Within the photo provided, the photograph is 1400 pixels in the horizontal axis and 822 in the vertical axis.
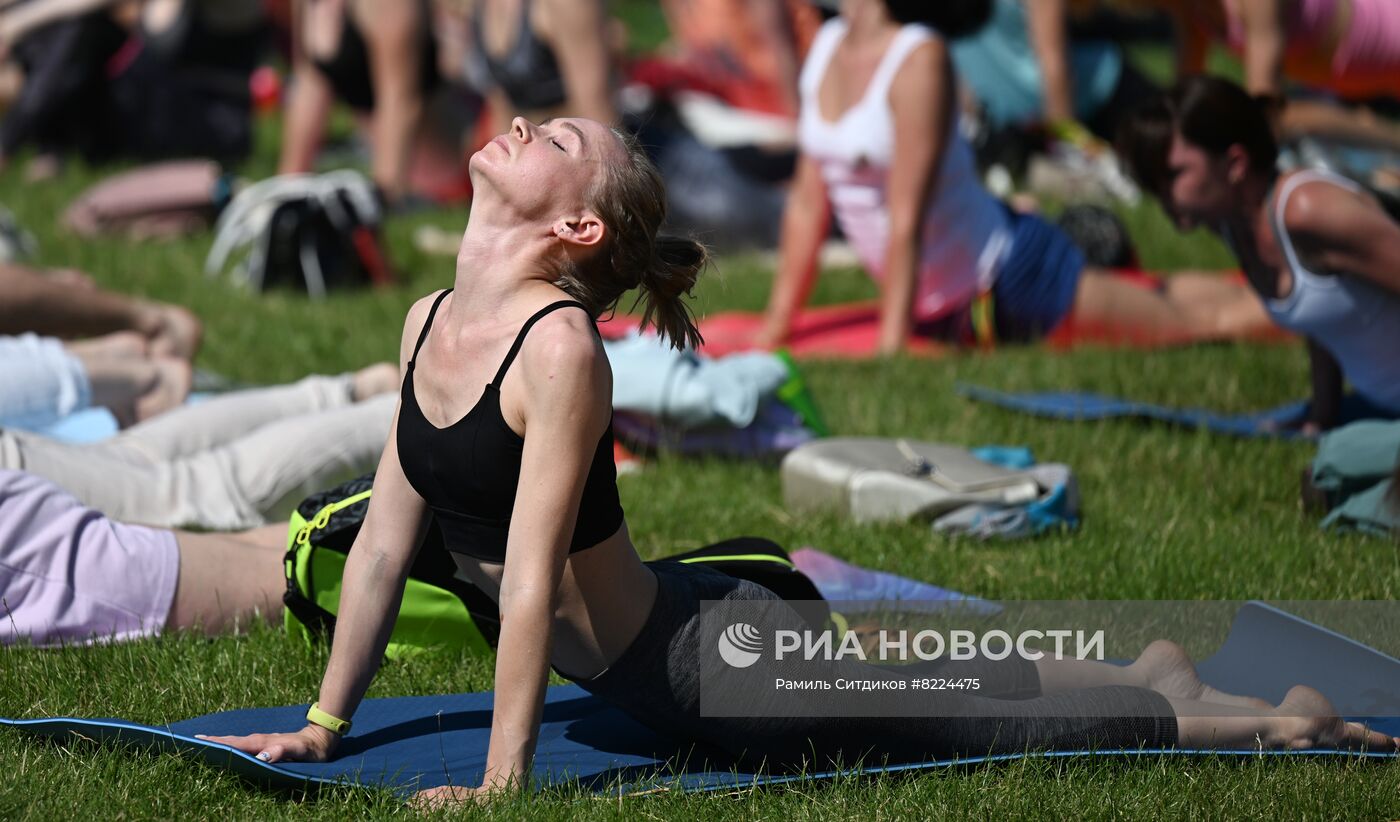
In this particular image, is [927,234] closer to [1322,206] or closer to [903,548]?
[1322,206]

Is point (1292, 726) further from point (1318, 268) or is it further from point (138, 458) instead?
point (138, 458)

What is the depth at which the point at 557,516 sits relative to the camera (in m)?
2.49

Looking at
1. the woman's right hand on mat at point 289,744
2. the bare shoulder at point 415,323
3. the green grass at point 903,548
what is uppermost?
the bare shoulder at point 415,323

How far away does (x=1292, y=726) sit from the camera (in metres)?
2.96

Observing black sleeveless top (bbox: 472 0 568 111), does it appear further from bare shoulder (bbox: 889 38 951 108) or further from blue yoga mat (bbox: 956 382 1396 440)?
blue yoga mat (bbox: 956 382 1396 440)

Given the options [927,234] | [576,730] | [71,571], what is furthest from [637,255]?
[927,234]

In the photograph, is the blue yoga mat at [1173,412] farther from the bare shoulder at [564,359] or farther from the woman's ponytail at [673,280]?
the bare shoulder at [564,359]

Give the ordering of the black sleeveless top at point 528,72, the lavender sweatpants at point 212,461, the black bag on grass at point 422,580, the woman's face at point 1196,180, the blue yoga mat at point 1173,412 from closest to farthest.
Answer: the black bag on grass at point 422,580
the lavender sweatpants at point 212,461
the woman's face at point 1196,180
the blue yoga mat at point 1173,412
the black sleeveless top at point 528,72

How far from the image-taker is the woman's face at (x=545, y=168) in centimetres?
261

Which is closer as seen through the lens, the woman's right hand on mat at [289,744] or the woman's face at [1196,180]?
the woman's right hand on mat at [289,744]

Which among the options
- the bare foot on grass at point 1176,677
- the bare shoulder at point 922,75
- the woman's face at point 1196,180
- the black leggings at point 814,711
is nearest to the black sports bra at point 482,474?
the black leggings at point 814,711

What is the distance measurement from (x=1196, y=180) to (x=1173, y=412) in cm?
105

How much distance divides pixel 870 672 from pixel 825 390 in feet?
10.4

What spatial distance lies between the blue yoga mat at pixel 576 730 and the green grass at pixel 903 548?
0.15ft
